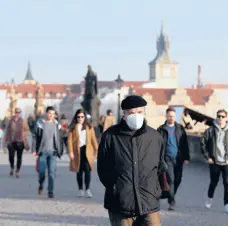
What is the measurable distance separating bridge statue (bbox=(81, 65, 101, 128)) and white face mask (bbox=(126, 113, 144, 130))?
1257 inches

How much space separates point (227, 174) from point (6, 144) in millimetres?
6960

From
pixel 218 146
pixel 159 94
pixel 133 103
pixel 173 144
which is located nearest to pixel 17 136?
pixel 173 144

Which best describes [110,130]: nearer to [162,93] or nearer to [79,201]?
[79,201]

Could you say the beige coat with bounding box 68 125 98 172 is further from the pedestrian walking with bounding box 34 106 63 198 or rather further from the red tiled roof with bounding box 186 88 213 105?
the red tiled roof with bounding box 186 88 213 105

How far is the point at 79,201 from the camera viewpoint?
37.9ft

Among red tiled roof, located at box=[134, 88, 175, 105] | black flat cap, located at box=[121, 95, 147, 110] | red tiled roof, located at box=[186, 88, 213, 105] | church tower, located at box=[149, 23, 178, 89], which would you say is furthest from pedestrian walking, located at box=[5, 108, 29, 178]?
church tower, located at box=[149, 23, 178, 89]

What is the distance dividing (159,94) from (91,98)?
376 ft

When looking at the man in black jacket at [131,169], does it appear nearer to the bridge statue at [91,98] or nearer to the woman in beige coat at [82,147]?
the woman in beige coat at [82,147]

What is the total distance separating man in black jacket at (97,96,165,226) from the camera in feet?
18.2

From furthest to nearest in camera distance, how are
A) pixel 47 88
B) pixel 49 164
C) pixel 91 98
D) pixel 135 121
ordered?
1. pixel 47 88
2. pixel 91 98
3. pixel 49 164
4. pixel 135 121

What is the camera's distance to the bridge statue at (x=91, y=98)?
38.0 meters

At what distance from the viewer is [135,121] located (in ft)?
18.2

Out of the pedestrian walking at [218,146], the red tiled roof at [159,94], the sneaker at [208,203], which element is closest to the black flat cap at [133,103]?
the pedestrian walking at [218,146]

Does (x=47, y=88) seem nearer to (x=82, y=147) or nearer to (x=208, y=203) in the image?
(x=82, y=147)
